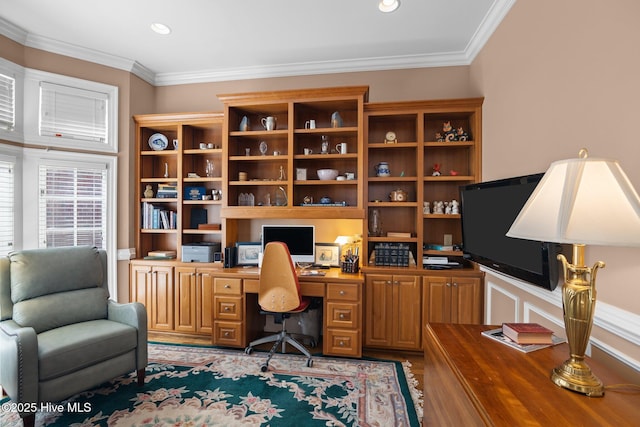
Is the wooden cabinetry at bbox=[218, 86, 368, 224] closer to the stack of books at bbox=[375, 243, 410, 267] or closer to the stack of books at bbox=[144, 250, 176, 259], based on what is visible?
the stack of books at bbox=[375, 243, 410, 267]

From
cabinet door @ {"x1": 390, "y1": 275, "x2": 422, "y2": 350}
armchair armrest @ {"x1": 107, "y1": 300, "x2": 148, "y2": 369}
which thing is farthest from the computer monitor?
armchair armrest @ {"x1": 107, "y1": 300, "x2": 148, "y2": 369}

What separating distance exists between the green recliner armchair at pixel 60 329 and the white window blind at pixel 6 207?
2.29ft

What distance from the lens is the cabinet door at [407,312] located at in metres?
2.83

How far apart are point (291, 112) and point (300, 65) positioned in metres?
0.73

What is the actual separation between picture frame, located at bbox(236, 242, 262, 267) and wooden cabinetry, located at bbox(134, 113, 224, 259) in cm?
33

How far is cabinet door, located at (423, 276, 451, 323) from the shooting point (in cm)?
279

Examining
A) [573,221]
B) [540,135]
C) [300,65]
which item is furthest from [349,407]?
[300,65]

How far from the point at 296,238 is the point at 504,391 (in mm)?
2468

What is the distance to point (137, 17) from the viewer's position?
259 cm

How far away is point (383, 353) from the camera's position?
291cm

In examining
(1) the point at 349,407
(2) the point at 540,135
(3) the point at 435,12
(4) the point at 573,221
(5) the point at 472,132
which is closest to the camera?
(4) the point at 573,221

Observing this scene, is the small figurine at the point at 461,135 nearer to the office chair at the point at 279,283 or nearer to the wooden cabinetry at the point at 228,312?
the office chair at the point at 279,283

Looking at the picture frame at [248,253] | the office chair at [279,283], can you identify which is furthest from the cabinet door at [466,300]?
the picture frame at [248,253]

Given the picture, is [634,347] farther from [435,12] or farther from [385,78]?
[385,78]
